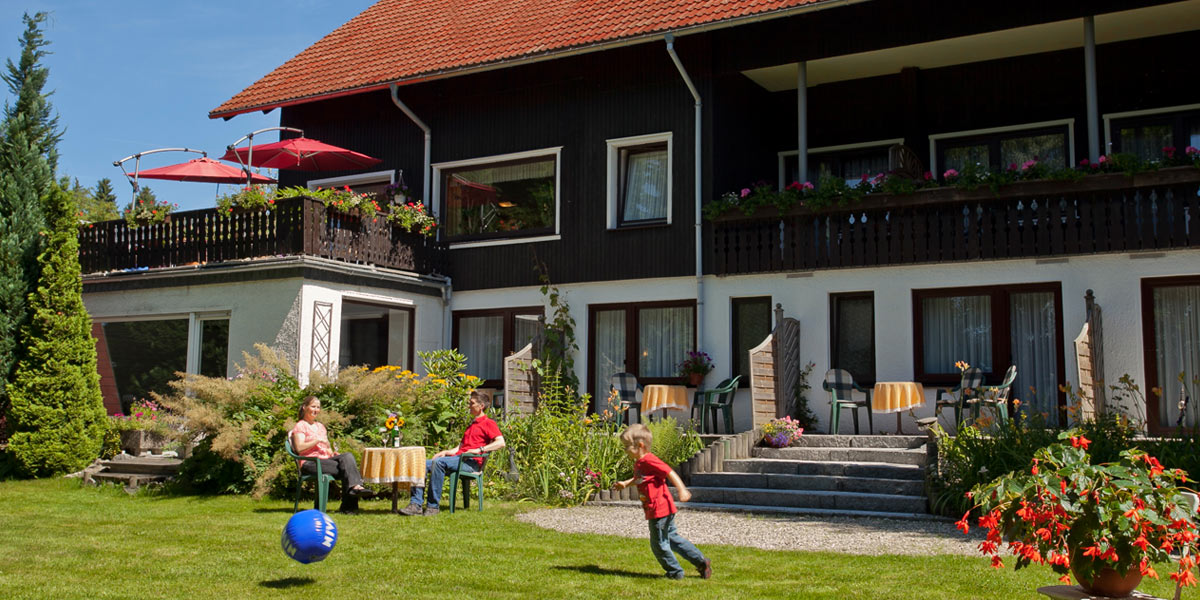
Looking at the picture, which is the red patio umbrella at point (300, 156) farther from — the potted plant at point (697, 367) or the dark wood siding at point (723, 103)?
the potted plant at point (697, 367)

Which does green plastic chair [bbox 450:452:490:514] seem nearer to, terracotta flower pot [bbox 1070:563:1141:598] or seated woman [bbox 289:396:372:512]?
seated woman [bbox 289:396:372:512]

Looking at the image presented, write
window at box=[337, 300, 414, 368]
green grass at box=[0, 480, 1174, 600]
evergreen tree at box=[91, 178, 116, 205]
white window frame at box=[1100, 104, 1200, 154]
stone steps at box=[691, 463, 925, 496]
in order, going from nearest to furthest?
green grass at box=[0, 480, 1174, 600] < stone steps at box=[691, 463, 925, 496] < white window frame at box=[1100, 104, 1200, 154] < window at box=[337, 300, 414, 368] < evergreen tree at box=[91, 178, 116, 205]

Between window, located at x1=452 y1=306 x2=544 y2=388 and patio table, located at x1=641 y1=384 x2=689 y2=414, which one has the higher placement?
window, located at x1=452 y1=306 x2=544 y2=388

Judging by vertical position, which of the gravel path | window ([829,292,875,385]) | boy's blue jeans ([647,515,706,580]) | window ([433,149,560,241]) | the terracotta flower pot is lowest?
the gravel path

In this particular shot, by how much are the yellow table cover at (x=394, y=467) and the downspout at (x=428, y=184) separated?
24.8 ft

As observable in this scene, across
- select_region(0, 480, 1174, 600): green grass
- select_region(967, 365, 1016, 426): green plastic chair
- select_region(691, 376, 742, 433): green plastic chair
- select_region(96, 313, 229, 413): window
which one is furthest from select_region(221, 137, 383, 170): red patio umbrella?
select_region(967, 365, 1016, 426): green plastic chair

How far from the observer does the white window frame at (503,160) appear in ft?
59.7

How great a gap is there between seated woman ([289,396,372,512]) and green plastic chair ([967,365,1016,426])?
702 cm

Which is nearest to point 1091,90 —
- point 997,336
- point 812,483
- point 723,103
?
point 997,336

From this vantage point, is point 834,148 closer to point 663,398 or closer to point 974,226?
point 974,226

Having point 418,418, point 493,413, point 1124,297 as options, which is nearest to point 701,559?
point 418,418

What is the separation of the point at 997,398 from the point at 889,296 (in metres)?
2.91

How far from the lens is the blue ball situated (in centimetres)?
748

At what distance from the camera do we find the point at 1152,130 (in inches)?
621
